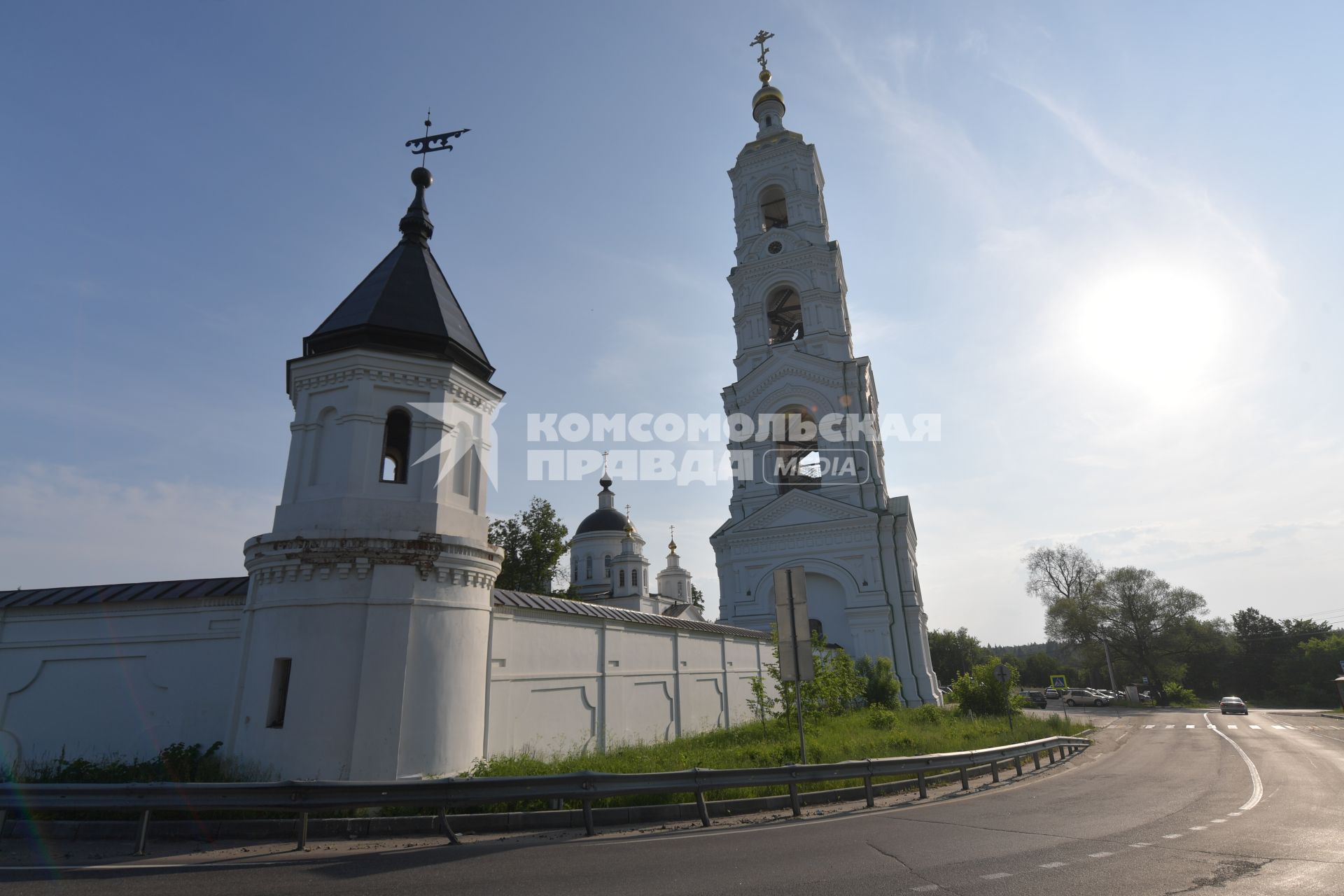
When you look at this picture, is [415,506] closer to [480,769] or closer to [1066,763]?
[480,769]

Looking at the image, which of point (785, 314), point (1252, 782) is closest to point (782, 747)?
point (1252, 782)

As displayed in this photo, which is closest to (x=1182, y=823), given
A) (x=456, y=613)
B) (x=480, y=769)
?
(x=480, y=769)

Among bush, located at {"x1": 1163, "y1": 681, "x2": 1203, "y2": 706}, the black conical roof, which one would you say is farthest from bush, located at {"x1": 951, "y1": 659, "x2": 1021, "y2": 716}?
bush, located at {"x1": 1163, "y1": 681, "x2": 1203, "y2": 706}

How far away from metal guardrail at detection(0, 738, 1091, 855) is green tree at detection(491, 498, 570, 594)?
2991 centimetres

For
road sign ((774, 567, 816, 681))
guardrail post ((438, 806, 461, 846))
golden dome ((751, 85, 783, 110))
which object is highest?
golden dome ((751, 85, 783, 110))

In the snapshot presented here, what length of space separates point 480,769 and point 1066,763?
1470 centimetres

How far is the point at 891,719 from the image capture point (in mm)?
18281

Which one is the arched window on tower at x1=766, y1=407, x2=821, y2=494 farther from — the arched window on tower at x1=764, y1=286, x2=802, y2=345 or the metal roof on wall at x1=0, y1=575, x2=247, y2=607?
the metal roof on wall at x1=0, y1=575, x2=247, y2=607

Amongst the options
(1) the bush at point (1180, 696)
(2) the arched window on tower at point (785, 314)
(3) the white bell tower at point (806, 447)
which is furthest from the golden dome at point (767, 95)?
(1) the bush at point (1180, 696)

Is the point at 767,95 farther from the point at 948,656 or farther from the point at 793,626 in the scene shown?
the point at 948,656

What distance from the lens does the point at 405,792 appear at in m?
7.18

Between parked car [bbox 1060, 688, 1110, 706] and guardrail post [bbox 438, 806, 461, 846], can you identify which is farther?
parked car [bbox 1060, 688, 1110, 706]

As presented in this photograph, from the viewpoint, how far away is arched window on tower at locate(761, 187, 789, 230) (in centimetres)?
3738

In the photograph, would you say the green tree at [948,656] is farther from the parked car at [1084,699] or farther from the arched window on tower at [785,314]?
the arched window on tower at [785,314]
